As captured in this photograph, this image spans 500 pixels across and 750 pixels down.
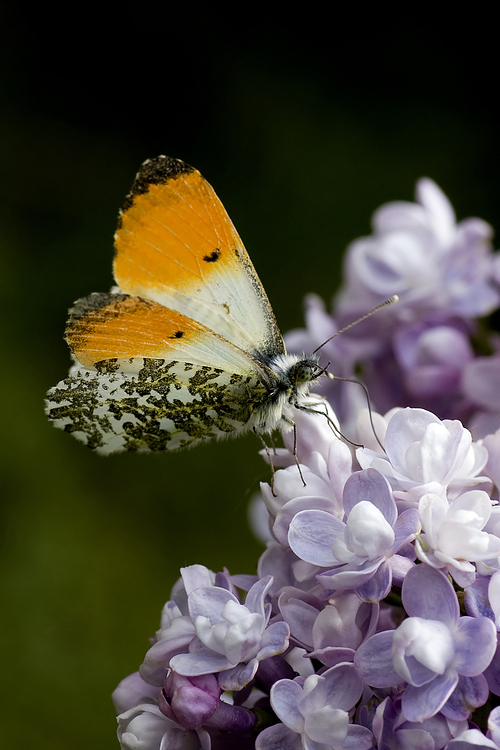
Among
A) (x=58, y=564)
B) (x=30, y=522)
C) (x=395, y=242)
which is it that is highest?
(x=395, y=242)

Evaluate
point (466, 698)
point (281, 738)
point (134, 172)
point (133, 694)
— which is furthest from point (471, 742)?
point (134, 172)

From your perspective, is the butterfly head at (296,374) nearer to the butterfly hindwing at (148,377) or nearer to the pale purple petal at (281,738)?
the butterfly hindwing at (148,377)

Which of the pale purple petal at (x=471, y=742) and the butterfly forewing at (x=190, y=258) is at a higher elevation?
the butterfly forewing at (x=190, y=258)

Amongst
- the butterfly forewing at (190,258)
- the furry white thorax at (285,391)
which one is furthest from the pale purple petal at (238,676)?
the butterfly forewing at (190,258)

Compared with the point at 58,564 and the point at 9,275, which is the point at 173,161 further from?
the point at 9,275

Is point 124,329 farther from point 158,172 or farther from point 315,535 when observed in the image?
point 315,535

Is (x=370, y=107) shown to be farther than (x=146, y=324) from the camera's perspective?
Yes

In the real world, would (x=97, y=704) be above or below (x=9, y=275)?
below

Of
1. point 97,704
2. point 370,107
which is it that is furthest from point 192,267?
point 370,107
